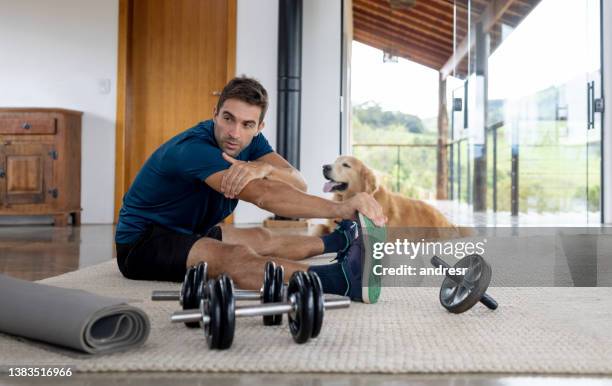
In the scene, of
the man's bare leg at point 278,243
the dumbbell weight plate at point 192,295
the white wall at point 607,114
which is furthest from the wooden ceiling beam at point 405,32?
the dumbbell weight plate at point 192,295

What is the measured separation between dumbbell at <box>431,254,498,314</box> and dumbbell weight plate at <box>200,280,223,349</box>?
68cm

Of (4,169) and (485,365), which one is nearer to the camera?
(485,365)

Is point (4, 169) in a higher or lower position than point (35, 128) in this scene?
lower

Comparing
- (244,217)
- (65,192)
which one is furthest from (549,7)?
(65,192)

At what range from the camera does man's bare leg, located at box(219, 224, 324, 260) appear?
255 cm

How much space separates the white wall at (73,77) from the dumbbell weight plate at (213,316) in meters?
4.40

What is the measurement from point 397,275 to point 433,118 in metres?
3.49

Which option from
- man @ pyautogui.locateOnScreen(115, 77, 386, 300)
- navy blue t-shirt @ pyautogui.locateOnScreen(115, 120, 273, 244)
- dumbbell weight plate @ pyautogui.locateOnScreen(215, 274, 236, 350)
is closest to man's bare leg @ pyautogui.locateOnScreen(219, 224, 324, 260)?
man @ pyautogui.locateOnScreen(115, 77, 386, 300)

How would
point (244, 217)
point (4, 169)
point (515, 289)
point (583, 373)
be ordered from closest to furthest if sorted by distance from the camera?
point (583, 373) < point (515, 289) < point (4, 169) < point (244, 217)

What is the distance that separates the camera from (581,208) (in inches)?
202

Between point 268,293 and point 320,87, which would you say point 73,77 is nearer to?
point 320,87

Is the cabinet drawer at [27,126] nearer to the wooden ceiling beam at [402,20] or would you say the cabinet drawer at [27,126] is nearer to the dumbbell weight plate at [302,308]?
the wooden ceiling beam at [402,20]

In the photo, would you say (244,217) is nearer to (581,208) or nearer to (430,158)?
(430,158)

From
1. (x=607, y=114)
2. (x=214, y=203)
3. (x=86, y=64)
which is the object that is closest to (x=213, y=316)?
(x=214, y=203)
